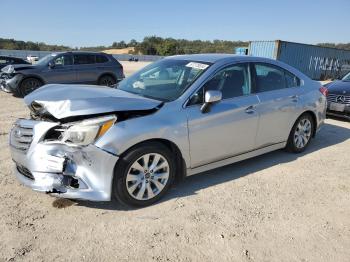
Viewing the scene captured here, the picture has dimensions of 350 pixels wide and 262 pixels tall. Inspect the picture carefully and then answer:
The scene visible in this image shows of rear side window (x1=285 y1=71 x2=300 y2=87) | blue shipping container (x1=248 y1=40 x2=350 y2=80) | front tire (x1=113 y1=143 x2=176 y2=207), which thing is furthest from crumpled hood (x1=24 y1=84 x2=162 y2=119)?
blue shipping container (x1=248 y1=40 x2=350 y2=80)

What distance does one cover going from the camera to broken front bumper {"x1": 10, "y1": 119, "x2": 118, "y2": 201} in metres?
3.30

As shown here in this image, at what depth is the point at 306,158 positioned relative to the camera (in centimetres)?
556

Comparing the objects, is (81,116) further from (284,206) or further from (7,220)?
(284,206)

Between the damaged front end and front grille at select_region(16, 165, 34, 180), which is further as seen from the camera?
front grille at select_region(16, 165, 34, 180)

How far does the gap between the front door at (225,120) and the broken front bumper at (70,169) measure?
1120 mm

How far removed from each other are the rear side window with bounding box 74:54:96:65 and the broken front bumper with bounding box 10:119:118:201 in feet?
31.2

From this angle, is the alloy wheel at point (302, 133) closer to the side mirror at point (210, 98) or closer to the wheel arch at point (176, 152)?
the side mirror at point (210, 98)

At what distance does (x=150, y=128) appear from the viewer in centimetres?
354

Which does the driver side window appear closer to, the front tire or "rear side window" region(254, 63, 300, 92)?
"rear side window" region(254, 63, 300, 92)

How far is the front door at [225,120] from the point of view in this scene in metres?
3.97

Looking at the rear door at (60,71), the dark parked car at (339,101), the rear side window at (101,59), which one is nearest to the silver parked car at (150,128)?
the dark parked car at (339,101)

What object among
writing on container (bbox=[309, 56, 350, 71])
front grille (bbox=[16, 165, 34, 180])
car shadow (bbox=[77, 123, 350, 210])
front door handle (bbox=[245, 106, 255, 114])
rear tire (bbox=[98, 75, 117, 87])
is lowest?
car shadow (bbox=[77, 123, 350, 210])

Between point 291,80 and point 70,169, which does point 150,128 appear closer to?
point 70,169

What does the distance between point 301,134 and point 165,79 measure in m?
2.69
